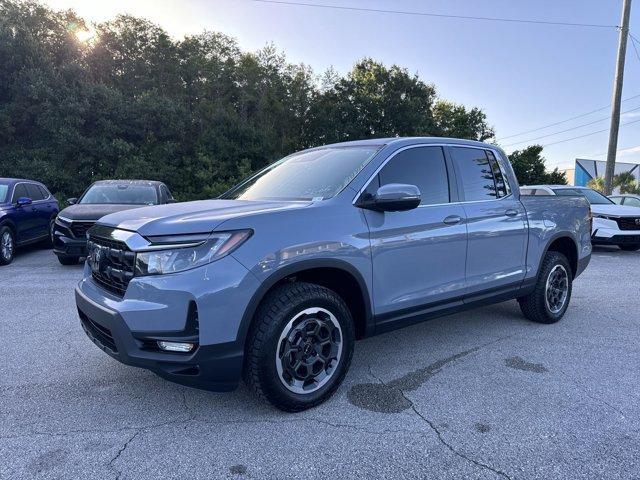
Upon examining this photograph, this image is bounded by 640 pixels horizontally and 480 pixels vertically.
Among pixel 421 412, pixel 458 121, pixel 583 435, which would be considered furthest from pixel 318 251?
pixel 458 121

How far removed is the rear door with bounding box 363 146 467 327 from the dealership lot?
64cm

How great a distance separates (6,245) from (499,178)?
9.04 meters

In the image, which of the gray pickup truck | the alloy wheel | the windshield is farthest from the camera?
the windshield

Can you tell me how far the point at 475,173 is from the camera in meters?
4.27

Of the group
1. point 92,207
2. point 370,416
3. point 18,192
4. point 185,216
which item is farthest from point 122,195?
point 370,416

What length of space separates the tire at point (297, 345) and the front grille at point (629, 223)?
402 inches

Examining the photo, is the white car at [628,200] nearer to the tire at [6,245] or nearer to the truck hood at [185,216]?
the truck hood at [185,216]

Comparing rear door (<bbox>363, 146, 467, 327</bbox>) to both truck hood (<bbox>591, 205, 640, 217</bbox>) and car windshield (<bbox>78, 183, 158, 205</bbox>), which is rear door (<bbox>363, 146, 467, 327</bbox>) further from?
truck hood (<bbox>591, 205, 640, 217</bbox>)

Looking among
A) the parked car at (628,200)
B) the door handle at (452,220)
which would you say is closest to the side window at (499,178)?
the door handle at (452,220)

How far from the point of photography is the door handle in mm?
3730

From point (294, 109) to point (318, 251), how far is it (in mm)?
25127

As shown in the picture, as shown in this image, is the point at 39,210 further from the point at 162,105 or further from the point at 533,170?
the point at 533,170

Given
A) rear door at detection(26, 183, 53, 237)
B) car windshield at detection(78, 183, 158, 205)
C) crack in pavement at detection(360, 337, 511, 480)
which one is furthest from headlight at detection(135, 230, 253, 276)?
rear door at detection(26, 183, 53, 237)

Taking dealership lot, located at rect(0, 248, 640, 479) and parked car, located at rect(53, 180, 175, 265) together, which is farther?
parked car, located at rect(53, 180, 175, 265)
